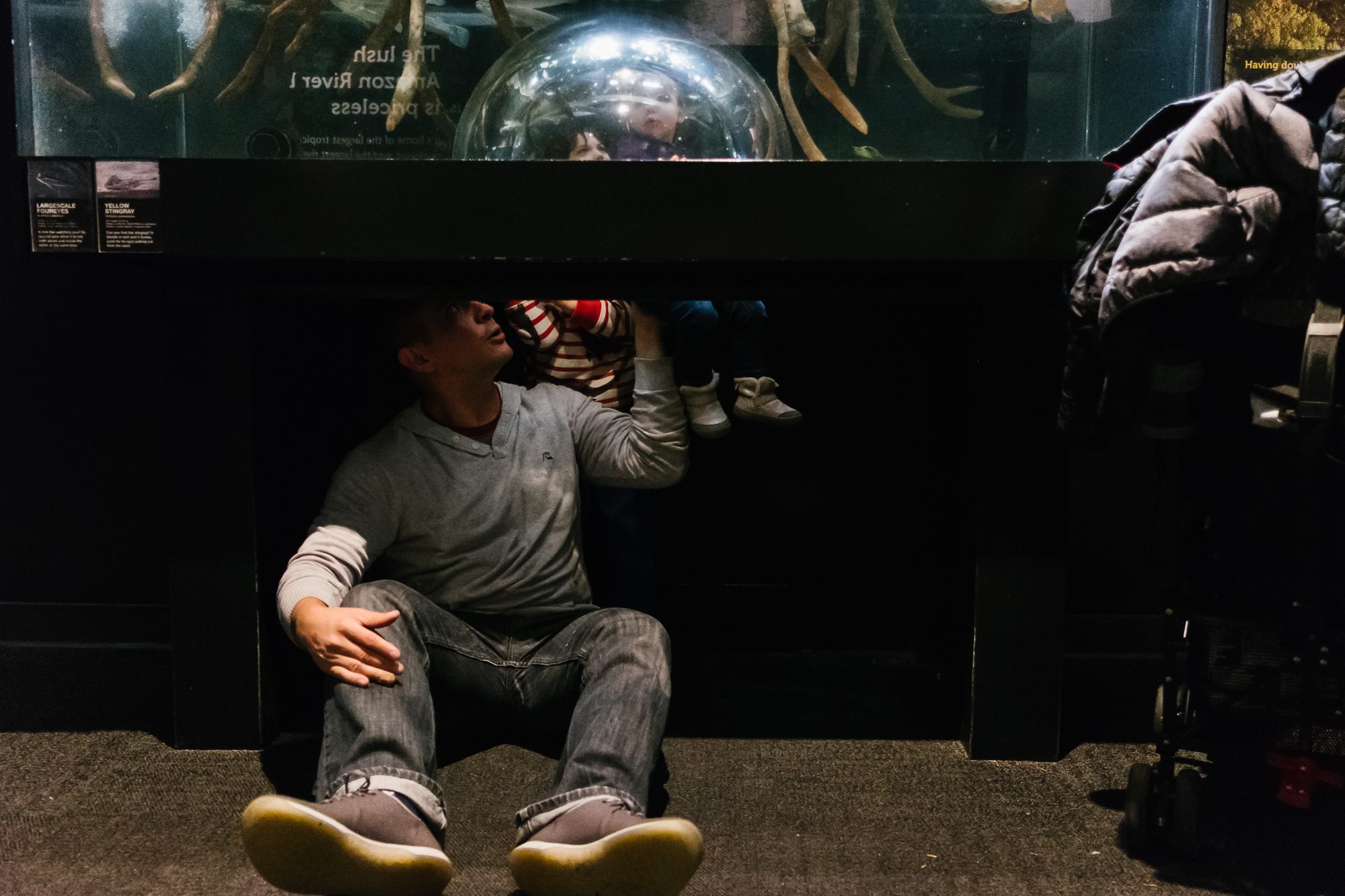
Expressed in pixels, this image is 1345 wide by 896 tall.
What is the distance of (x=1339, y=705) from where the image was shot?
1337mm

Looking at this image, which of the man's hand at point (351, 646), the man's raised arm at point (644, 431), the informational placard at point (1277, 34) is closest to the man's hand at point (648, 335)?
the man's raised arm at point (644, 431)

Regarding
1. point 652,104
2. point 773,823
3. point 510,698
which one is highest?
point 652,104

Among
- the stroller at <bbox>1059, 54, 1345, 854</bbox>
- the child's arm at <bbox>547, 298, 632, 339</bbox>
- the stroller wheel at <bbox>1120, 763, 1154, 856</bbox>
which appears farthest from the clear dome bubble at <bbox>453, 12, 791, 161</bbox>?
the stroller wheel at <bbox>1120, 763, 1154, 856</bbox>

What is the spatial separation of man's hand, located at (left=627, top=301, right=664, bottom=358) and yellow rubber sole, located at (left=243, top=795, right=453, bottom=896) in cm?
85

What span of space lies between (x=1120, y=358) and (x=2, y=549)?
2500 mm

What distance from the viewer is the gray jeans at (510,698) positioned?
4.42 feet

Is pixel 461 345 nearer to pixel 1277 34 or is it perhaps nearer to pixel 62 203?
pixel 62 203

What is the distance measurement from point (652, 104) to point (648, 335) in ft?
1.44

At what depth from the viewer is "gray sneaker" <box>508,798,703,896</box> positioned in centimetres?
116

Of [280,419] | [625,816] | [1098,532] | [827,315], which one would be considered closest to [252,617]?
[280,419]

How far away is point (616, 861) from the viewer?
117 centimetres

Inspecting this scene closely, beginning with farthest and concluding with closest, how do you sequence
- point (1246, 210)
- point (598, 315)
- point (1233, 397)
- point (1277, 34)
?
point (1277, 34) < point (598, 315) < point (1233, 397) < point (1246, 210)

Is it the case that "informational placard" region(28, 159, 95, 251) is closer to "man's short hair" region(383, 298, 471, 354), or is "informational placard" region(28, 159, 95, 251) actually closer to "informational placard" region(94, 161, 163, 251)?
"informational placard" region(94, 161, 163, 251)

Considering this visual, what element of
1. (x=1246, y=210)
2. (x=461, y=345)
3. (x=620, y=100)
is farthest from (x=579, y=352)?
(x=1246, y=210)
